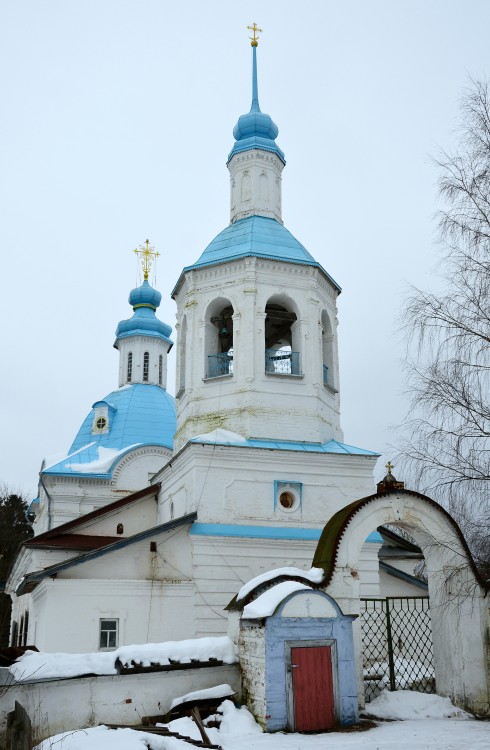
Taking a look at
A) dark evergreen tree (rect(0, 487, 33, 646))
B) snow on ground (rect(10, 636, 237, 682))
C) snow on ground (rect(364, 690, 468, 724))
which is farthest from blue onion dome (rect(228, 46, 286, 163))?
dark evergreen tree (rect(0, 487, 33, 646))

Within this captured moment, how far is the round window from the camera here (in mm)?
14812

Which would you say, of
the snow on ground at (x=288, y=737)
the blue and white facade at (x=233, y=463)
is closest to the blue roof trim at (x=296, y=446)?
the blue and white facade at (x=233, y=463)

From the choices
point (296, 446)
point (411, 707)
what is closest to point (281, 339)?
point (296, 446)

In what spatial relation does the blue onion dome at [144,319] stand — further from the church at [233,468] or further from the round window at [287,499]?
the round window at [287,499]

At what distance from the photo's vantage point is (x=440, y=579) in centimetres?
1137

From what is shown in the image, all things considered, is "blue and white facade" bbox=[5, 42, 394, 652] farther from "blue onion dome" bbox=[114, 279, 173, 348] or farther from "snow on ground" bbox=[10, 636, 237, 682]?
"blue onion dome" bbox=[114, 279, 173, 348]

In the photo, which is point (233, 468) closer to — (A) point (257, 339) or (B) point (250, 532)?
(B) point (250, 532)

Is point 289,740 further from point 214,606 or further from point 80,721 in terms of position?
point 214,606

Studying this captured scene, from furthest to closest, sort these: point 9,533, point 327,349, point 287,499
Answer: point 9,533 < point 327,349 < point 287,499

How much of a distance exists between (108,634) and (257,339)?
20.3 feet

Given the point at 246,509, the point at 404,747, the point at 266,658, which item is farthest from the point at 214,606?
the point at 404,747

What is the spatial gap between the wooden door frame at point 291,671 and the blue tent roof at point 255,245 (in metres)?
8.58

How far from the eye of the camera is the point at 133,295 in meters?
31.2

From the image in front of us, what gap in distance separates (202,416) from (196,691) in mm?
6564
